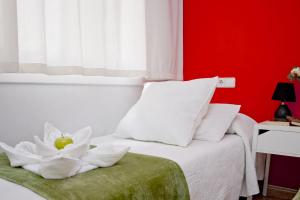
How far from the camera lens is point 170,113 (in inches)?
68.8

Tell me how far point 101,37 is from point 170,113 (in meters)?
0.66

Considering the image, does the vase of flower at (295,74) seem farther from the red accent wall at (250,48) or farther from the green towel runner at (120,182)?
the green towel runner at (120,182)

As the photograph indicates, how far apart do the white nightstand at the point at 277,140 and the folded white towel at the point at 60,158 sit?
3.39ft

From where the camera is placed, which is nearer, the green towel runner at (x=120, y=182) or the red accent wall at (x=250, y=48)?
the green towel runner at (x=120, y=182)

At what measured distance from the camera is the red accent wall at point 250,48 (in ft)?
7.32

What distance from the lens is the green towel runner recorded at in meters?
0.93

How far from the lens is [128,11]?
2164 mm

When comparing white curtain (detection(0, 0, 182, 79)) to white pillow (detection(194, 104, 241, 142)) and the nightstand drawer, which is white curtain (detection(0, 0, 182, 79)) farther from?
the nightstand drawer

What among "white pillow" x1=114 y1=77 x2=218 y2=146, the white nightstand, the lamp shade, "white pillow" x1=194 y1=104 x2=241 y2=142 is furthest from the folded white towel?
the lamp shade

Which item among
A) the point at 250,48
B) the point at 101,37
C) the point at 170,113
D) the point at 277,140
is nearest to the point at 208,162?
the point at 170,113

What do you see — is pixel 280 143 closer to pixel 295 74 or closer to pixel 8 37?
pixel 295 74

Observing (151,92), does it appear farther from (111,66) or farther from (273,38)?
(273,38)

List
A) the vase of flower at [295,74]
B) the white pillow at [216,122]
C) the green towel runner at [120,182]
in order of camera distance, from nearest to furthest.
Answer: the green towel runner at [120,182]
the white pillow at [216,122]
the vase of flower at [295,74]

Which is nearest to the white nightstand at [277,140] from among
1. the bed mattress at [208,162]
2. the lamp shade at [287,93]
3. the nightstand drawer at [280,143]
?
the nightstand drawer at [280,143]
